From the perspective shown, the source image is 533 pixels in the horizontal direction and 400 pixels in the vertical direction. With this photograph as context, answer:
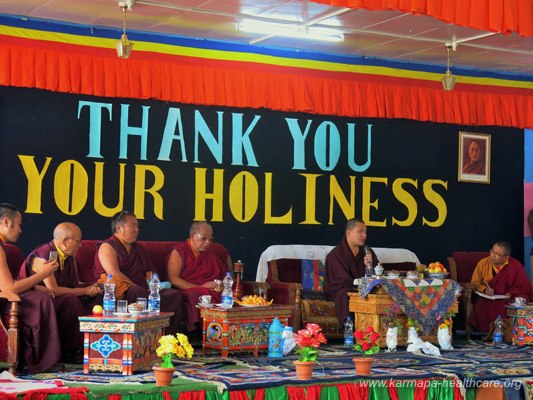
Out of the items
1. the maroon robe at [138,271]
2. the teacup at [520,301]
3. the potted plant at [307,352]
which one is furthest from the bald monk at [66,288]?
the teacup at [520,301]

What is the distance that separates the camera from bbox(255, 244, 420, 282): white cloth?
8.88 metres

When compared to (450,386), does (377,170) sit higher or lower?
higher

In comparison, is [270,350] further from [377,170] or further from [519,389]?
[377,170]

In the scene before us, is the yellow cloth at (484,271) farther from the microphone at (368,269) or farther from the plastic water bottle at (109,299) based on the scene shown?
the plastic water bottle at (109,299)

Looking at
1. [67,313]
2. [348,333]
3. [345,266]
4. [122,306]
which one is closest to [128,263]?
[67,313]

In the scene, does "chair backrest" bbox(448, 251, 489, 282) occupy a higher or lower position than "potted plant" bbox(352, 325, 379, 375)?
higher

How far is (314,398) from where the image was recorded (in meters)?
5.59

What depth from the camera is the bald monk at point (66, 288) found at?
262 inches

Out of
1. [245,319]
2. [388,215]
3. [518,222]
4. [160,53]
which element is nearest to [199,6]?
[160,53]

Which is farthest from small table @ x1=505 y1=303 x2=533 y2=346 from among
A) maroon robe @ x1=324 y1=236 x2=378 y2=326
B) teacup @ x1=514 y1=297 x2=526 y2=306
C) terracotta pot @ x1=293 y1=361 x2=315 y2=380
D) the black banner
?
terracotta pot @ x1=293 y1=361 x2=315 y2=380

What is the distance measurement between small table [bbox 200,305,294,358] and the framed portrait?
3.85 meters

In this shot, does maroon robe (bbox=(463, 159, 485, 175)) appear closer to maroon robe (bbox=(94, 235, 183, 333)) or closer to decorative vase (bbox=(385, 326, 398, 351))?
decorative vase (bbox=(385, 326, 398, 351))

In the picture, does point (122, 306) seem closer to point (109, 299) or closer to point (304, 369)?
point (109, 299)

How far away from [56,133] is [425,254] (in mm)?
4051
